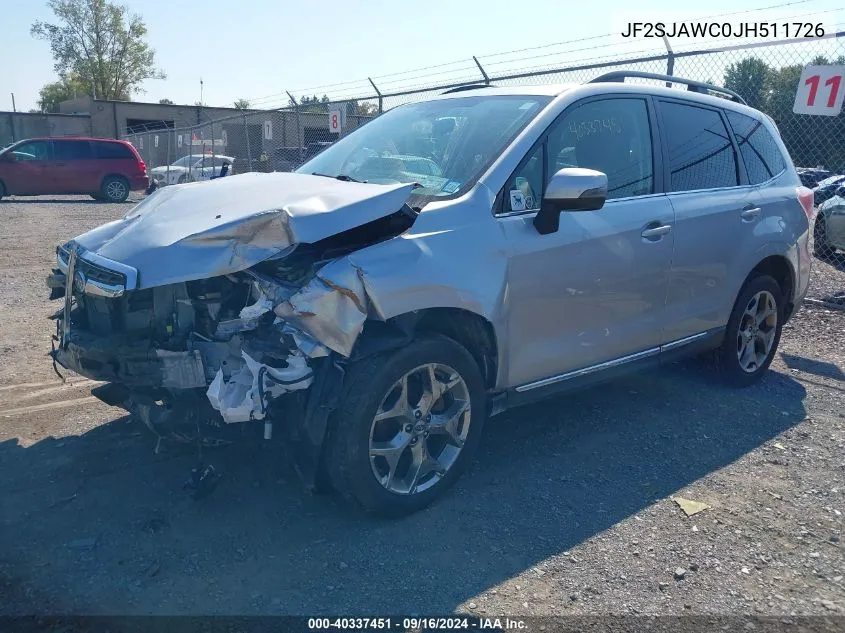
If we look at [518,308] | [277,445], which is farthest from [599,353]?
[277,445]

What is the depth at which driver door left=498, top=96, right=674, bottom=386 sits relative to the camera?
3707 millimetres

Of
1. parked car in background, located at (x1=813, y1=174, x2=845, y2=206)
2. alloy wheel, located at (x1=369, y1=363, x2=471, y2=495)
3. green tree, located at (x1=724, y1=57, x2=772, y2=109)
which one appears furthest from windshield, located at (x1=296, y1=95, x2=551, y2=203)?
parked car in background, located at (x1=813, y1=174, x2=845, y2=206)

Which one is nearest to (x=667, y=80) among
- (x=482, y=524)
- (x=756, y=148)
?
(x=756, y=148)

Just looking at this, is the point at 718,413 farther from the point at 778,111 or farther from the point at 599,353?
the point at 778,111

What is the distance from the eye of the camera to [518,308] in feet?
12.0

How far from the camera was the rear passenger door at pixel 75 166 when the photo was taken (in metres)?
21.2

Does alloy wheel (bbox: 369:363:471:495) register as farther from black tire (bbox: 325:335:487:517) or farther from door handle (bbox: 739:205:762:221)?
door handle (bbox: 739:205:762:221)

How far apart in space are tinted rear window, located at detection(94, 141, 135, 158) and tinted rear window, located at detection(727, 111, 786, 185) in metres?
20.1

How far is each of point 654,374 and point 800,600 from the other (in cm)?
282

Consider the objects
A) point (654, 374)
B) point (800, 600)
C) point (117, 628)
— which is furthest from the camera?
point (654, 374)

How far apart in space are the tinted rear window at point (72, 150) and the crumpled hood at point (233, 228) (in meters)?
20.1

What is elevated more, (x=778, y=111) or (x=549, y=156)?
(x=778, y=111)

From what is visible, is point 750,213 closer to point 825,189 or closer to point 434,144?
point 434,144

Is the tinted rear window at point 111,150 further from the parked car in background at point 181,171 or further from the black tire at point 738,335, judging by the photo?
the black tire at point 738,335
